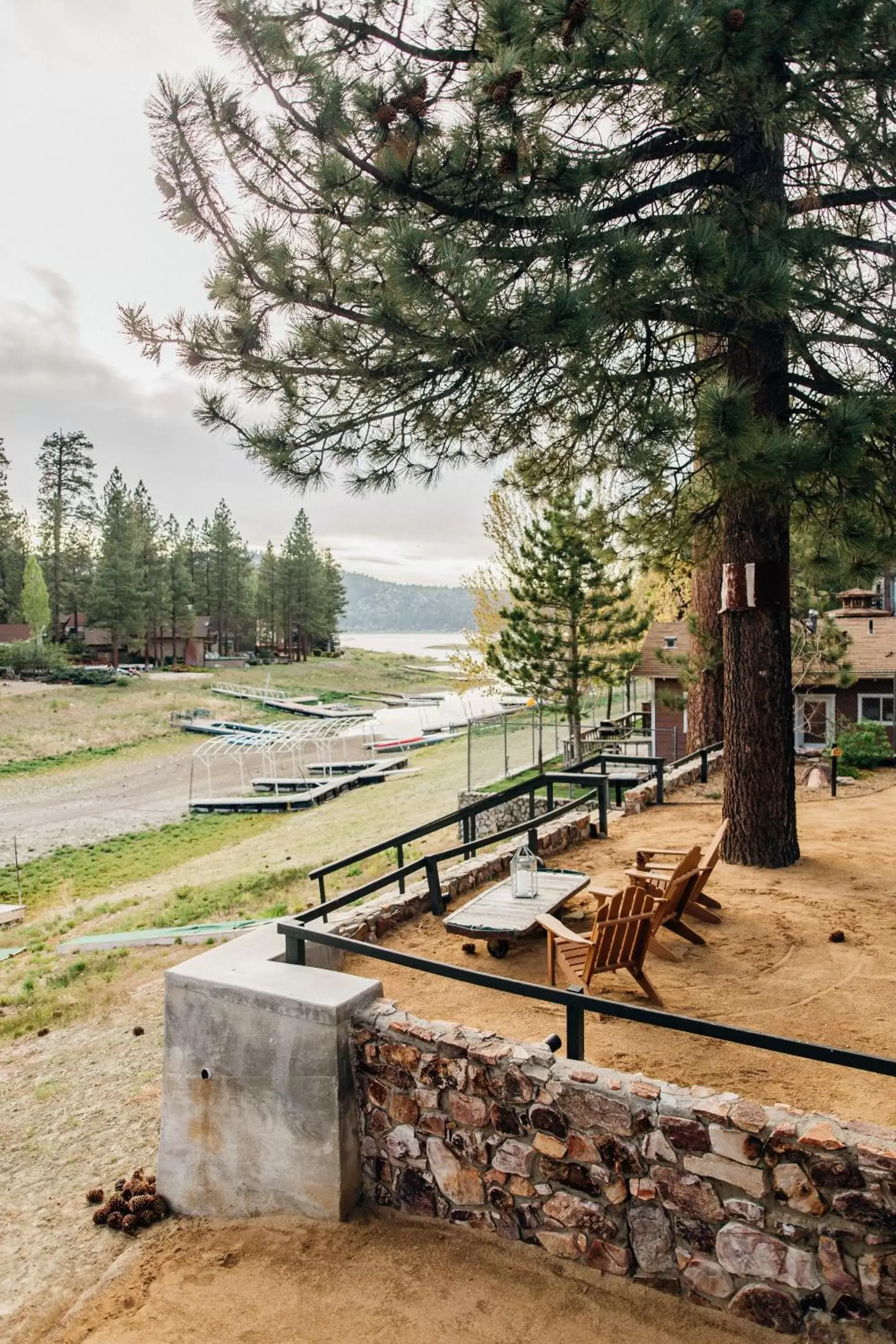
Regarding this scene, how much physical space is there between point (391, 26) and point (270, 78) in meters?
1.22

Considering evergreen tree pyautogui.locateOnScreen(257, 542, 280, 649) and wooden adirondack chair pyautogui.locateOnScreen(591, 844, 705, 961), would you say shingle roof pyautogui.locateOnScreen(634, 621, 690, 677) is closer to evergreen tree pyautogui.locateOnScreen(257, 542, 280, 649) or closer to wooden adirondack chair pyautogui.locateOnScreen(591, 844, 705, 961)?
wooden adirondack chair pyautogui.locateOnScreen(591, 844, 705, 961)

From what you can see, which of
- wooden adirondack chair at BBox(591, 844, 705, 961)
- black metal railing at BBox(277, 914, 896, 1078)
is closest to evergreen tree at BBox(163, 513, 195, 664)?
wooden adirondack chair at BBox(591, 844, 705, 961)

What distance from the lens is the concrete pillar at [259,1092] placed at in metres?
4.11

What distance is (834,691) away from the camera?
67.9 feet

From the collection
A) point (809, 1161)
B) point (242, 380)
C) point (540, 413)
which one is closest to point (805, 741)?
point (540, 413)

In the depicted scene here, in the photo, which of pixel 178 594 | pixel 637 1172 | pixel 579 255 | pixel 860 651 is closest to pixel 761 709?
pixel 579 255

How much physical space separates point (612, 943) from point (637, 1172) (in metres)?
1.56

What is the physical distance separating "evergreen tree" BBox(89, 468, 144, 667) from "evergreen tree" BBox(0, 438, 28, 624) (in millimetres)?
6995

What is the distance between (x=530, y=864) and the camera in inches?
238

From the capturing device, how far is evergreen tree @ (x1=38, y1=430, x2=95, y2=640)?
2515 inches

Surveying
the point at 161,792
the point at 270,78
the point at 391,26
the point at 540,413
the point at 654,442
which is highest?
the point at 391,26

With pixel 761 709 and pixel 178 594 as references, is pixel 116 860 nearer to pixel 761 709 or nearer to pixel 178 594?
pixel 761 709

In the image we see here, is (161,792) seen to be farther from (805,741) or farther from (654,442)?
(654,442)

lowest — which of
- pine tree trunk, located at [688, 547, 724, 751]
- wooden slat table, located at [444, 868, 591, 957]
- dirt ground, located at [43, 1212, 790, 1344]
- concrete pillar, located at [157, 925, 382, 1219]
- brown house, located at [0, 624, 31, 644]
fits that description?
dirt ground, located at [43, 1212, 790, 1344]
